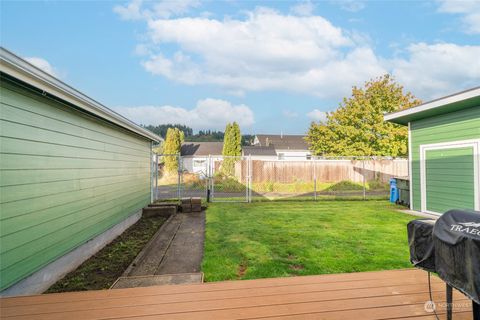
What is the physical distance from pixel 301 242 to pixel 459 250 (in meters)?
3.57

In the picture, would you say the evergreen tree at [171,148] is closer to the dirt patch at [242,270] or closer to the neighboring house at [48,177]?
the neighboring house at [48,177]

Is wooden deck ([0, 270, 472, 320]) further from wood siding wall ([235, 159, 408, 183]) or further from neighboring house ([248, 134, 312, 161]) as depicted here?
neighboring house ([248, 134, 312, 161])

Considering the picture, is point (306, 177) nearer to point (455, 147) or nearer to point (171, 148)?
point (455, 147)

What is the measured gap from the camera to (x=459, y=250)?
1472mm

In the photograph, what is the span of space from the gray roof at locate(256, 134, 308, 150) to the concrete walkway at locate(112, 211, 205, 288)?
27.0 metres

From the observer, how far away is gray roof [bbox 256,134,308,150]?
32.3 m

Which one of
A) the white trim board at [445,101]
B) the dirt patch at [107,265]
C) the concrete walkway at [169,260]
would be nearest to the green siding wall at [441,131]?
the white trim board at [445,101]

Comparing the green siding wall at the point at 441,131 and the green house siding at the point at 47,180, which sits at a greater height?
the green siding wall at the point at 441,131

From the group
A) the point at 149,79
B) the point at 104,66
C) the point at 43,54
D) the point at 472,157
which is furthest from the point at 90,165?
the point at 149,79

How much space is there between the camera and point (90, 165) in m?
4.55

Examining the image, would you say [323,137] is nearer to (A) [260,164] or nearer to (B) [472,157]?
(A) [260,164]

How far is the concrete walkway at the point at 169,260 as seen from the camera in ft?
10.8

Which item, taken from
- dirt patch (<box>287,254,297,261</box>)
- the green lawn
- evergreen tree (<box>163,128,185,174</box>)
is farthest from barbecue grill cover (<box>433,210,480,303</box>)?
evergreen tree (<box>163,128,185,174</box>)

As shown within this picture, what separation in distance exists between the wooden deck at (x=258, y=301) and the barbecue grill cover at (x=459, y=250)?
0.62 meters
